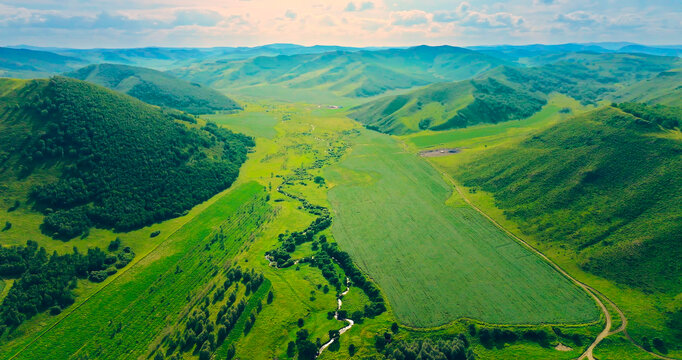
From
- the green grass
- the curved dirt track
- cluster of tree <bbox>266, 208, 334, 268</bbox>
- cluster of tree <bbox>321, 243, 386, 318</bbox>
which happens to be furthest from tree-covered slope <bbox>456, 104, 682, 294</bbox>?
cluster of tree <bbox>266, 208, 334, 268</bbox>

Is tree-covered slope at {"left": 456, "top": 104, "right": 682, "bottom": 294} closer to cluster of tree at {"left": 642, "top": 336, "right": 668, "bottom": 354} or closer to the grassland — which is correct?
the grassland

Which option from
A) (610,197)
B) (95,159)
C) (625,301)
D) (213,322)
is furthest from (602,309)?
(95,159)

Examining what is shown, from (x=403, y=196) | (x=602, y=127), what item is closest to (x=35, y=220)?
(x=403, y=196)

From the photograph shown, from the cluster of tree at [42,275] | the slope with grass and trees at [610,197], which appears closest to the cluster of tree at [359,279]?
the slope with grass and trees at [610,197]

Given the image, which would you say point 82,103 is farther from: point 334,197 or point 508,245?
point 508,245

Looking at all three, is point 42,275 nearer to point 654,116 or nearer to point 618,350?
point 618,350

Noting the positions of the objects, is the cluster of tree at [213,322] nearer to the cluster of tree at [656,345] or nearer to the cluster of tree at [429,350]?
the cluster of tree at [429,350]
